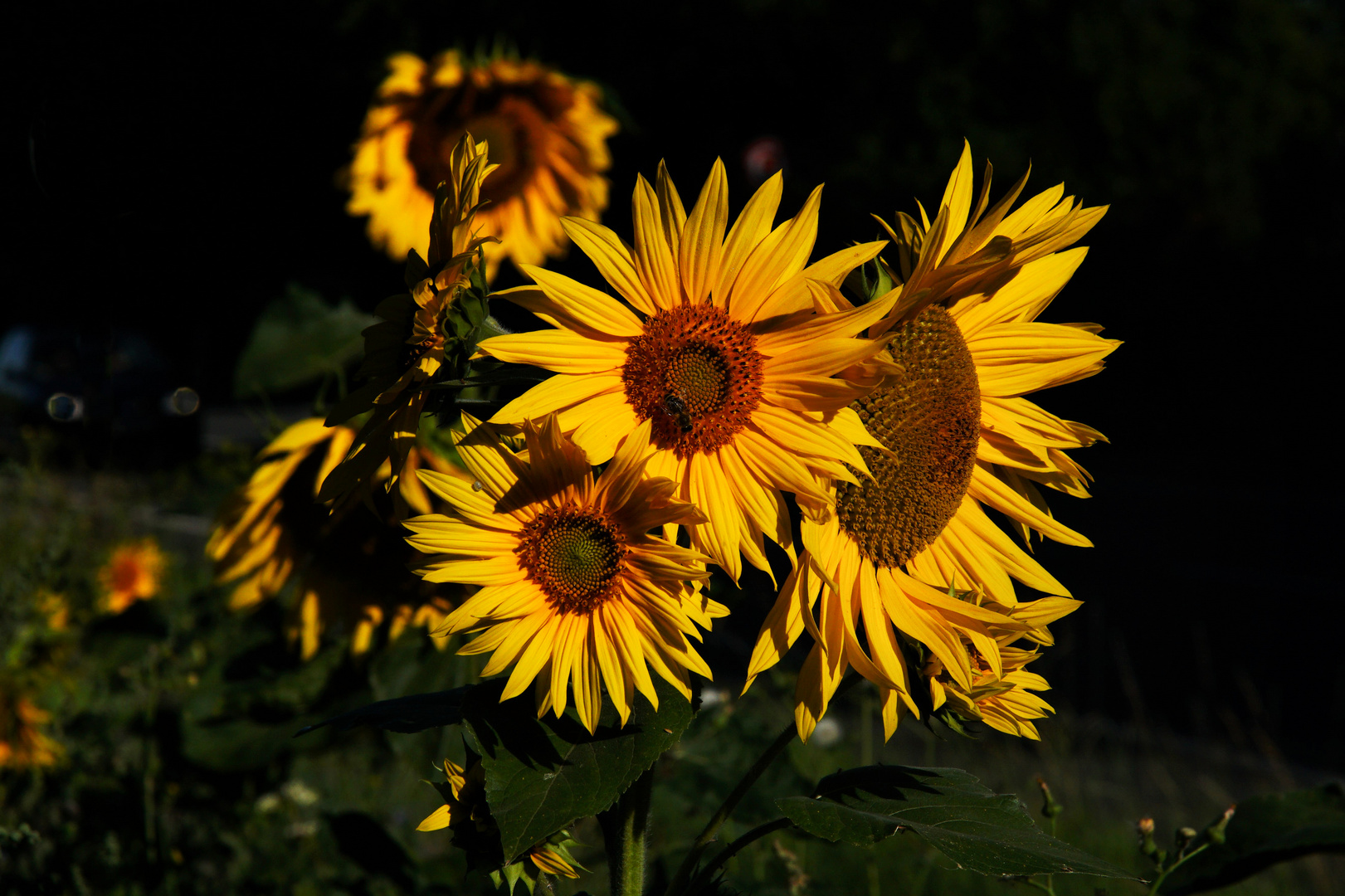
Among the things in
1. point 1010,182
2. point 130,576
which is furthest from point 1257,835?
point 1010,182

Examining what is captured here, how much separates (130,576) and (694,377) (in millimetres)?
2743

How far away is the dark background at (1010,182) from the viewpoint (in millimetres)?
1353

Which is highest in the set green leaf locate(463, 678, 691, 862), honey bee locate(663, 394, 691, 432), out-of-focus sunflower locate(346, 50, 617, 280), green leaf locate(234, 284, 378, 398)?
out-of-focus sunflower locate(346, 50, 617, 280)

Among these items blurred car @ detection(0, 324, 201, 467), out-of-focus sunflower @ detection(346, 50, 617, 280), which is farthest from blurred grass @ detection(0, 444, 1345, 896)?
blurred car @ detection(0, 324, 201, 467)

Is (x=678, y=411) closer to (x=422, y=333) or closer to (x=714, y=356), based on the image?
(x=714, y=356)

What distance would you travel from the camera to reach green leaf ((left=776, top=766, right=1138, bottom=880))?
86 centimetres

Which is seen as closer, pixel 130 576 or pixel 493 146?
pixel 493 146

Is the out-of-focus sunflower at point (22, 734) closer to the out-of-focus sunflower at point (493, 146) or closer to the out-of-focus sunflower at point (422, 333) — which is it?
the out-of-focus sunflower at point (493, 146)

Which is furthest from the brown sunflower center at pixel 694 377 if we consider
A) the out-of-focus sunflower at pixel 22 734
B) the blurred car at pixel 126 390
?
the blurred car at pixel 126 390

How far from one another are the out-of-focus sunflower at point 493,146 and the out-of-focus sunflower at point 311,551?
827 millimetres

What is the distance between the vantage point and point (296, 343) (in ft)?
6.52

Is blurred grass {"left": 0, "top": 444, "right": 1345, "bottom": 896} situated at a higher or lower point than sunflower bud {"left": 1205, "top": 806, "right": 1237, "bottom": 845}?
lower

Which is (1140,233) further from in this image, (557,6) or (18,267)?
(18,267)

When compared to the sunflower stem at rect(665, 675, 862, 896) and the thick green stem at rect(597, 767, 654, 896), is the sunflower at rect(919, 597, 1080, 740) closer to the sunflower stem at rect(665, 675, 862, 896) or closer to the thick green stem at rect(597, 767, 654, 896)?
the sunflower stem at rect(665, 675, 862, 896)
